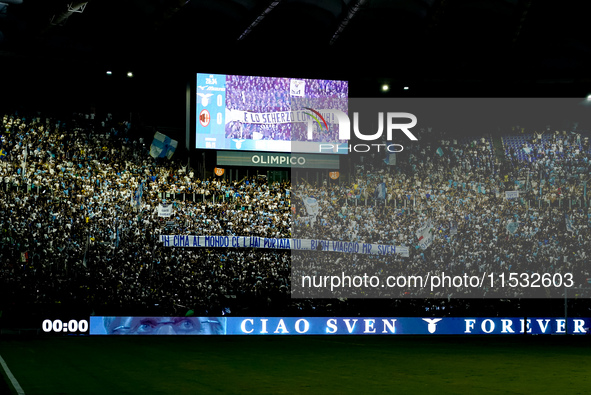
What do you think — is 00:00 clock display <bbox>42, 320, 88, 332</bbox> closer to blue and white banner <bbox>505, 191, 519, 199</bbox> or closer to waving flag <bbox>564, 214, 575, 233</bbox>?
blue and white banner <bbox>505, 191, 519, 199</bbox>

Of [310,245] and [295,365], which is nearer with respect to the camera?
[295,365]

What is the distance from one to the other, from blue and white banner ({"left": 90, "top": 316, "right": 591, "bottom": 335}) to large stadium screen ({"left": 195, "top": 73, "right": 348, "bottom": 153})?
7.08 m

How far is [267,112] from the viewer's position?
26.2 m

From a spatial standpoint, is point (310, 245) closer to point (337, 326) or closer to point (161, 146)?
point (337, 326)

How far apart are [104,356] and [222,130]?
40.1ft

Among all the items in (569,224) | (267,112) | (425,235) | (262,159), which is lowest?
(425,235)

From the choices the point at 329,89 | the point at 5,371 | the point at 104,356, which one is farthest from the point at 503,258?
the point at 5,371

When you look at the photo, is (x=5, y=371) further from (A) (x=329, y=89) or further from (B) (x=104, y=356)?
(A) (x=329, y=89)

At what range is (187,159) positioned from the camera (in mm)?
31391

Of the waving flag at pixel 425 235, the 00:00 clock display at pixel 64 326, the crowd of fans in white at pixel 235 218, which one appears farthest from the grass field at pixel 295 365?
the waving flag at pixel 425 235
